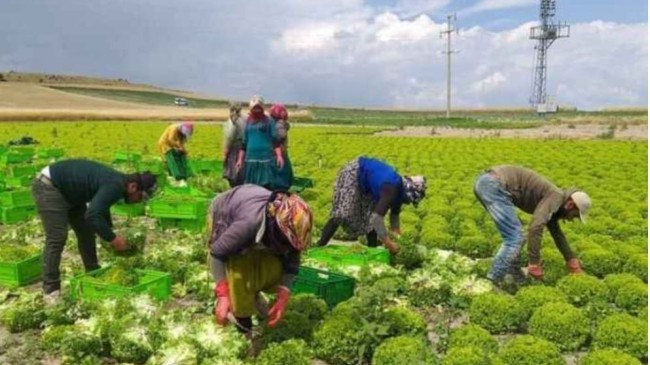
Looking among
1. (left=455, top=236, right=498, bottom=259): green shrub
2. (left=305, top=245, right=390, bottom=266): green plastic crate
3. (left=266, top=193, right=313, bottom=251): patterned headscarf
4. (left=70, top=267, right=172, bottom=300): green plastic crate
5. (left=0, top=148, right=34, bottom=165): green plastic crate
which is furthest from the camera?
(left=0, top=148, right=34, bottom=165): green plastic crate

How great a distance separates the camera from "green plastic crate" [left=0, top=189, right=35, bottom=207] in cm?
902

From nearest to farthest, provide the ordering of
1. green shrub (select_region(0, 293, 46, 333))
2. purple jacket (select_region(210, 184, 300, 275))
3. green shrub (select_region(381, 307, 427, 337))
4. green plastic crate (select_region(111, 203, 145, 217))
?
purple jacket (select_region(210, 184, 300, 275)) < green shrub (select_region(381, 307, 427, 337)) < green shrub (select_region(0, 293, 46, 333)) < green plastic crate (select_region(111, 203, 145, 217))

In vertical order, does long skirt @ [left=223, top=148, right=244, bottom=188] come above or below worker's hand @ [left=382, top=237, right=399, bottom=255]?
above

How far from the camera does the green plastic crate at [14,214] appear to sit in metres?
8.92

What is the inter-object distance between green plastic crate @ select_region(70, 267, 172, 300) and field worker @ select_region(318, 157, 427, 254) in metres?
2.00

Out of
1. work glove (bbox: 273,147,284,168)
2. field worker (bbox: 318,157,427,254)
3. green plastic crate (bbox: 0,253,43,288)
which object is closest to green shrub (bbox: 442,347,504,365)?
field worker (bbox: 318,157,427,254)

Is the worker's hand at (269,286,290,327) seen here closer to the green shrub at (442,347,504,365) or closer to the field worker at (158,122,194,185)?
the green shrub at (442,347,504,365)

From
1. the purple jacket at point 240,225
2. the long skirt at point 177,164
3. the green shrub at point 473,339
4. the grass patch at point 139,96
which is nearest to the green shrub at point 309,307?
the purple jacket at point 240,225

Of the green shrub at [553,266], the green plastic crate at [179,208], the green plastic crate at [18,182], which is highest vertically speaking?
the green plastic crate at [18,182]

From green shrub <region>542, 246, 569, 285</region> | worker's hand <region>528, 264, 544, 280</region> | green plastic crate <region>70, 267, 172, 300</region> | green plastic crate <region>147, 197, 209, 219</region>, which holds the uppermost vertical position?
green plastic crate <region>147, 197, 209, 219</region>

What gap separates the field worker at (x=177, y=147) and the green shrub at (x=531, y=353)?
7497 mm

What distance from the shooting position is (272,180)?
8.39 meters

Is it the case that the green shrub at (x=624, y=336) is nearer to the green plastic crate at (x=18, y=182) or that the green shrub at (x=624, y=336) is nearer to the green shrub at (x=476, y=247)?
the green shrub at (x=476, y=247)

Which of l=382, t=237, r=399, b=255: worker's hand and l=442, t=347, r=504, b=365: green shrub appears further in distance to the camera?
l=382, t=237, r=399, b=255: worker's hand
